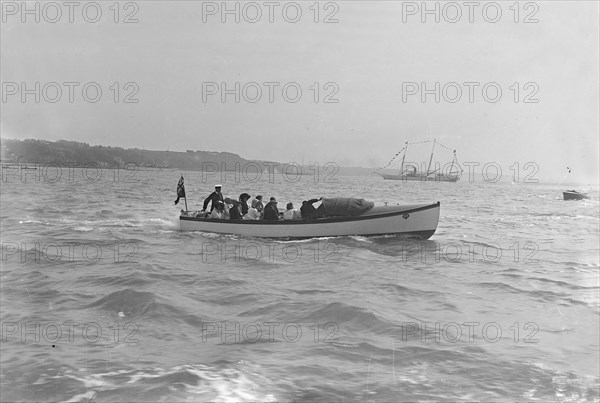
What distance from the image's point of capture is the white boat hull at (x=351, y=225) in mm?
23484

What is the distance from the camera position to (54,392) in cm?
721

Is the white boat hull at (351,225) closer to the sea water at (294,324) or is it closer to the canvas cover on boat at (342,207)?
the canvas cover on boat at (342,207)

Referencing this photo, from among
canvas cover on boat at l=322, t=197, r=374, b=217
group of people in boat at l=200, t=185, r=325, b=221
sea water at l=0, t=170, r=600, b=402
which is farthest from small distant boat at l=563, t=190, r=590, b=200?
group of people in boat at l=200, t=185, r=325, b=221

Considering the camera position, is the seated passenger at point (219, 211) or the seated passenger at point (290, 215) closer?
the seated passenger at point (290, 215)

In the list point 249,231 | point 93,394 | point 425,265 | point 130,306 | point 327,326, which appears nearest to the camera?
point 93,394

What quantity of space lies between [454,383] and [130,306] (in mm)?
7362

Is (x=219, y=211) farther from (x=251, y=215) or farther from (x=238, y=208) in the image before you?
(x=251, y=215)

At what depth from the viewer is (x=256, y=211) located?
81.5ft

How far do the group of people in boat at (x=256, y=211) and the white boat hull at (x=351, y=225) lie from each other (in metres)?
0.47

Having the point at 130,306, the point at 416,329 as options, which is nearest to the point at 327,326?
the point at 416,329

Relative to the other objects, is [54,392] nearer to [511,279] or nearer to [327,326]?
[327,326]

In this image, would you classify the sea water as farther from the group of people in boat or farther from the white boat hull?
the group of people in boat

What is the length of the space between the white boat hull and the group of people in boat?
47 centimetres

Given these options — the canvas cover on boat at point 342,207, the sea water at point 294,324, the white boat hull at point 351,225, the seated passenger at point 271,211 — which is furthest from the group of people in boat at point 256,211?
the sea water at point 294,324
